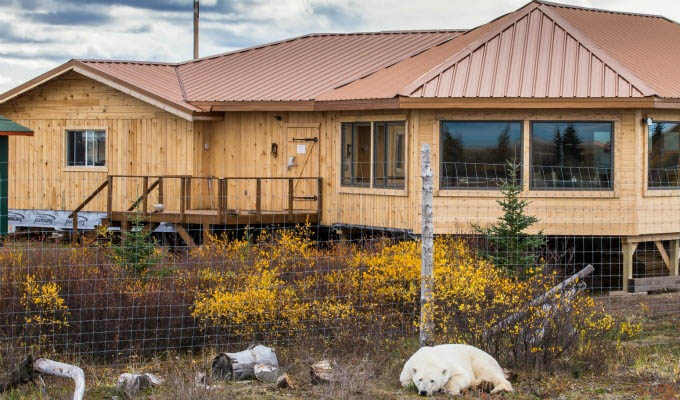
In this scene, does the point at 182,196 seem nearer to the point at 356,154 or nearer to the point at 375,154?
the point at 356,154

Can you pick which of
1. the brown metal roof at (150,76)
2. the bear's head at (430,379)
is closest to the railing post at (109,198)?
the brown metal roof at (150,76)

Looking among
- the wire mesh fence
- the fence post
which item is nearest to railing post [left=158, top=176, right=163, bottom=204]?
the wire mesh fence

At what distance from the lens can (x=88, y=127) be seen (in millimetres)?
23859

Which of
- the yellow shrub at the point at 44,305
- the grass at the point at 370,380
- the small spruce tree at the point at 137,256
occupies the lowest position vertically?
the grass at the point at 370,380

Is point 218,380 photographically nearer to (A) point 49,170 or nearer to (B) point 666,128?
(B) point 666,128

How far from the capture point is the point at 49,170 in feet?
79.6

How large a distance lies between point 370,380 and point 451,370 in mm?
822

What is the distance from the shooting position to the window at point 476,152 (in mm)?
19016

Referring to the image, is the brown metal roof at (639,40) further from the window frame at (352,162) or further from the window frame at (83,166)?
the window frame at (83,166)

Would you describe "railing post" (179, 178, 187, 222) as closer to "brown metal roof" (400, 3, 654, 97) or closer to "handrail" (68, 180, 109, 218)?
"handrail" (68, 180, 109, 218)

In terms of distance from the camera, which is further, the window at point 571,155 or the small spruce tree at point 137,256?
the window at point 571,155

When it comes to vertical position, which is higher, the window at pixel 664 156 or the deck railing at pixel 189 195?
the window at pixel 664 156

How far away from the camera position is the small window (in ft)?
64.3

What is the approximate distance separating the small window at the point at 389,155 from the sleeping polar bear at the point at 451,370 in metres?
10.1
